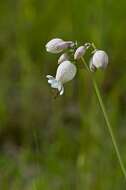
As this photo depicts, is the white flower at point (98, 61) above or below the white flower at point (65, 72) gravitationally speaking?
above

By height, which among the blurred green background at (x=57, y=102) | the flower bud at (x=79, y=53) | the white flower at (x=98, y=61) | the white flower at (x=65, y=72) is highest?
the flower bud at (x=79, y=53)

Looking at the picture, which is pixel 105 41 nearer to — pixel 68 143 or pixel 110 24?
pixel 110 24

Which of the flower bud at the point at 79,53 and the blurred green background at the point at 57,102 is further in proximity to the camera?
the blurred green background at the point at 57,102

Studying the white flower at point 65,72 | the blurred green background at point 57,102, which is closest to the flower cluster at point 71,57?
the white flower at point 65,72

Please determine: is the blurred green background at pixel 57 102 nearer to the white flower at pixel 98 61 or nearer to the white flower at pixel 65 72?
the white flower at pixel 65 72

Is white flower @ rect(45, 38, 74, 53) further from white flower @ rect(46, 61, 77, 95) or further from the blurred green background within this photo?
the blurred green background

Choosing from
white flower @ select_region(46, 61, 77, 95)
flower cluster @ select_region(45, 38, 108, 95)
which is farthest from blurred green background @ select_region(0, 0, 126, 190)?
flower cluster @ select_region(45, 38, 108, 95)

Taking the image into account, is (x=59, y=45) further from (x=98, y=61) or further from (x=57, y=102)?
(x=57, y=102)

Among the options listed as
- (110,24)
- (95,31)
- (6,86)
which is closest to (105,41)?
(95,31)

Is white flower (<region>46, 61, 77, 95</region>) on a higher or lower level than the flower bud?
lower
